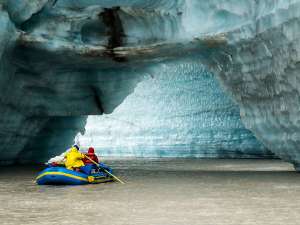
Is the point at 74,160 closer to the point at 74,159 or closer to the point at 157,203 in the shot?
the point at 74,159

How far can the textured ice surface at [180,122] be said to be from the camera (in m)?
25.1

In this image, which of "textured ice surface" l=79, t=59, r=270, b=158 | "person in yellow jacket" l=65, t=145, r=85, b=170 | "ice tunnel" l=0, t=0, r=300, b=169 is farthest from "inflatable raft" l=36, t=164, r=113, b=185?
"textured ice surface" l=79, t=59, r=270, b=158

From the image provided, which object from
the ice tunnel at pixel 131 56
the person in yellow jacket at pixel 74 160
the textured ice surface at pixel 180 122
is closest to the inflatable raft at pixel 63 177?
the person in yellow jacket at pixel 74 160

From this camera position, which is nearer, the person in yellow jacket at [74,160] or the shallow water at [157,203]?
the shallow water at [157,203]

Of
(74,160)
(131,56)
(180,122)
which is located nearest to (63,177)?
(74,160)

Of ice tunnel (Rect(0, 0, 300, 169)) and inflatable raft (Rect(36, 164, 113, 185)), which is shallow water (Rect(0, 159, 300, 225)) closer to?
inflatable raft (Rect(36, 164, 113, 185))

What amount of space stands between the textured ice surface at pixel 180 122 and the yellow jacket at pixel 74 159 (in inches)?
505

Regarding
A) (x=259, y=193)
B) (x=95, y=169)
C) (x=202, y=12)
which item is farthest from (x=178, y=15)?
(x=259, y=193)

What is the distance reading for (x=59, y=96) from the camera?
1617 centimetres

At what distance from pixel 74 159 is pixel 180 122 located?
1642 cm

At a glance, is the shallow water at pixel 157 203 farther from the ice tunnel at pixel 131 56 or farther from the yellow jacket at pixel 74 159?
the ice tunnel at pixel 131 56

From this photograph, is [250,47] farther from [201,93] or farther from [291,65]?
[201,93]

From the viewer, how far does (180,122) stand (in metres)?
26.7

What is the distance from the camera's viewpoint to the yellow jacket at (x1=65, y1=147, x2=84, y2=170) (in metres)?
10.5
